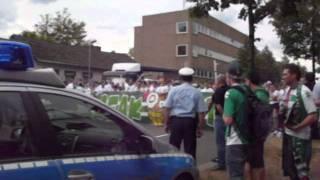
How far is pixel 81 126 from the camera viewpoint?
15.7ft

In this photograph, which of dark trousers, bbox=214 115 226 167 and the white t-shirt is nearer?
the white t-shirt

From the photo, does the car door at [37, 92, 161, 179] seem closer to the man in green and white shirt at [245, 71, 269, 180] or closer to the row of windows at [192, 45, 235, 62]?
the man in green and white shirt at [245, 71, 269, 180]

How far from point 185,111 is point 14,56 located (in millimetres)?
4678

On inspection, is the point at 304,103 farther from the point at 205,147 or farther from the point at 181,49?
the point at 181,49

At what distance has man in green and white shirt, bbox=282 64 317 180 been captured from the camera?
725cm

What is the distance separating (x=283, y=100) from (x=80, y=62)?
47.6 m

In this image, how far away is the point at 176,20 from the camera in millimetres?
69750

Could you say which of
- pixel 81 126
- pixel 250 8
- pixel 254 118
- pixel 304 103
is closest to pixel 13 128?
pixel 81 126

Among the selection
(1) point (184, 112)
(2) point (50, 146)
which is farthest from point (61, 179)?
(1) point (184, 112)

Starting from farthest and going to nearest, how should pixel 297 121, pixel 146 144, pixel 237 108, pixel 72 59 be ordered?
pixel 72 59
pixel 297 121
pixel 237 108
pixel 146 144

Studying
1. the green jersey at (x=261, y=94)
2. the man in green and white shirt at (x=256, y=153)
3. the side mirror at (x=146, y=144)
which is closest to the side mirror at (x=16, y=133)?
the side mirror at (x=146, y=144)

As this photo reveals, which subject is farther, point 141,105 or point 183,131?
point 141,105

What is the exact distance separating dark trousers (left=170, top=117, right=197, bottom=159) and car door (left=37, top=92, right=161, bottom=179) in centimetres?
339

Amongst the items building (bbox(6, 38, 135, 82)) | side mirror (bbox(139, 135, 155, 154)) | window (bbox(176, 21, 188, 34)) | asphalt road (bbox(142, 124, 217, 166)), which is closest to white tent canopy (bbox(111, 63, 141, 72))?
building (bbox(6, 38, 135, 82))
